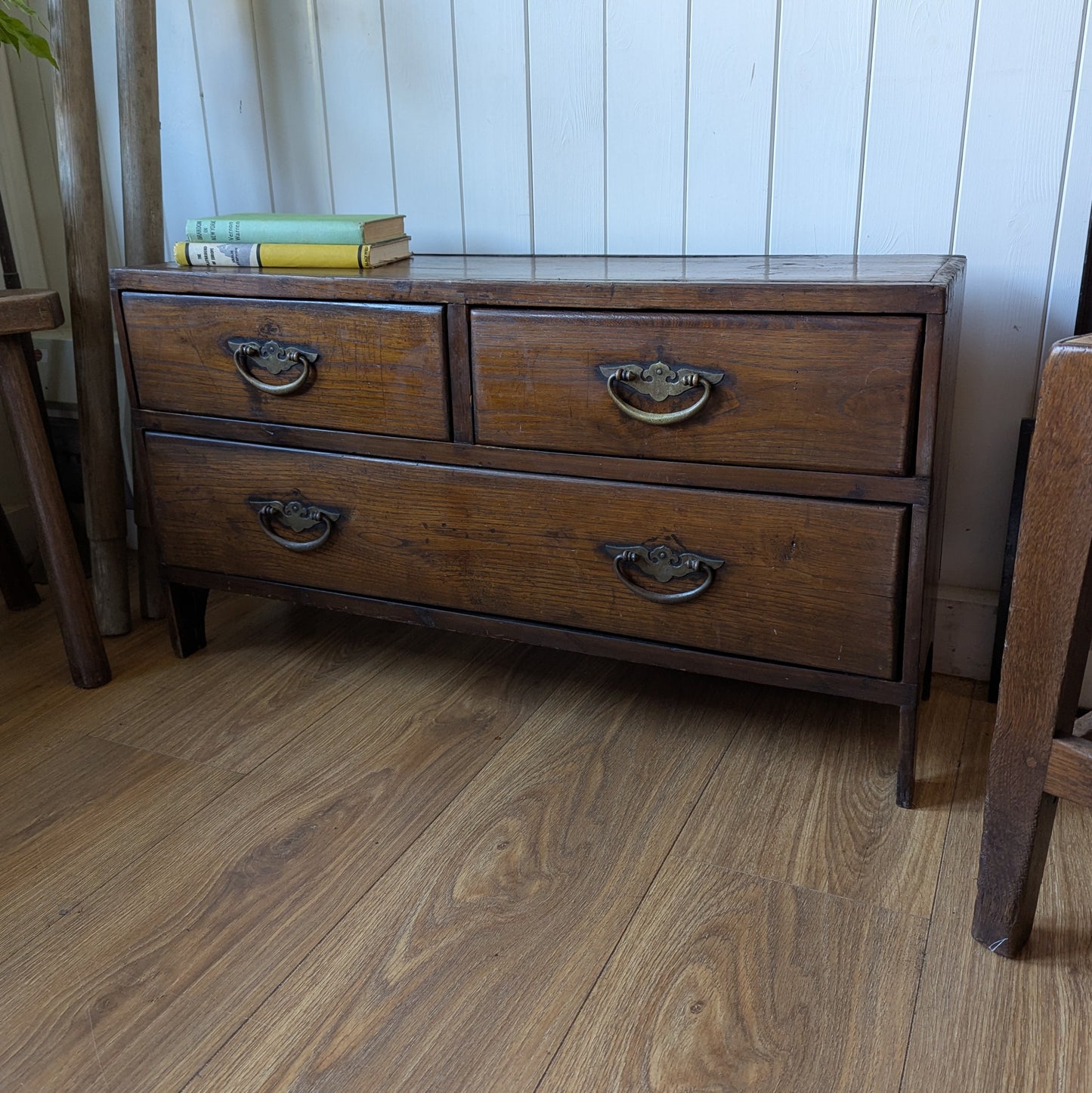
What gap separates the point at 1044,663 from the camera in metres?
0.76

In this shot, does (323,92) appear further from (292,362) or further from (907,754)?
(907,754)

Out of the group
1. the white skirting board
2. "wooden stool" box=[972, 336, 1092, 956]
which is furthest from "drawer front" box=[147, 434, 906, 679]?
the white skirting board

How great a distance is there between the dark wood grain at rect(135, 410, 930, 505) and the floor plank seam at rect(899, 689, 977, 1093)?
1.17ft

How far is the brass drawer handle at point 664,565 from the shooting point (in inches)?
41.8

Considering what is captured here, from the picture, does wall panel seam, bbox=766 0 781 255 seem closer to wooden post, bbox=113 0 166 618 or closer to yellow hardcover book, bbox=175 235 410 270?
yellow hardcover book, bbox=175 235 410 270

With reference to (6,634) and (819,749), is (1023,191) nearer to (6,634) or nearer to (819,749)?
(819,749)

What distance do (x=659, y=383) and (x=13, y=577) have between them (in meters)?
1.19

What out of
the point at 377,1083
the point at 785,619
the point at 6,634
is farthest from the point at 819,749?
the point at 6,634

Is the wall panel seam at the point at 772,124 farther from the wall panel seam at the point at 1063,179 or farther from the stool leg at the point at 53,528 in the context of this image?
the stool leg at the point at 53,528

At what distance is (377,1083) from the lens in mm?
765

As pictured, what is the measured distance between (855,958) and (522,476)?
23.0 inches

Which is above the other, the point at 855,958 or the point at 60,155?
the point at 60,155

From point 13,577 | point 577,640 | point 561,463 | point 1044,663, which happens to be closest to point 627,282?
point 561,463

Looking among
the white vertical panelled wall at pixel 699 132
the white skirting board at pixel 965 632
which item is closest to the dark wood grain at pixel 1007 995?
the white skirting board at pixel 965 632
